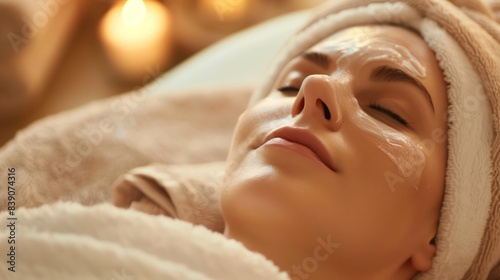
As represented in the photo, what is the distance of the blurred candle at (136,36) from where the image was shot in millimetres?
2097

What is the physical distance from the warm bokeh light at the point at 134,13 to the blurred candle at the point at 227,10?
27 cm

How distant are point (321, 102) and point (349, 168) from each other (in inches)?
4.3

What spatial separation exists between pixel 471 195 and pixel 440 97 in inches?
6.2

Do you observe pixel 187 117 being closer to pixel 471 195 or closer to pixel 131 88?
pixel 471 195

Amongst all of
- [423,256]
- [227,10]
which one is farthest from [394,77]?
[227,10]

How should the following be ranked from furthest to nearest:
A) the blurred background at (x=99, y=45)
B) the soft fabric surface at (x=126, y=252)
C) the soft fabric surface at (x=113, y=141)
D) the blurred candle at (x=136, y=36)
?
1. the blurred candle at (x=136, y=36)
2. the blurred background at (x=99, y=45)
3. the soft fabric surface at (x=113, y=141)
4. the soft fabric surface at (x=126, y=252)

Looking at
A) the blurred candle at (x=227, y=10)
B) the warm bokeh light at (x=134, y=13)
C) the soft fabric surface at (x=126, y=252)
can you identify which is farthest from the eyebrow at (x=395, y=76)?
the blurred candle at (x=227, y=10)

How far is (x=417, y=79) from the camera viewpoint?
959 millimetres

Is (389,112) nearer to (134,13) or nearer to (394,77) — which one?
(394,77)

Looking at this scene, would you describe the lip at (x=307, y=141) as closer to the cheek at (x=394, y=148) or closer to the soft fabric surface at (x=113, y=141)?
the cheek at (x=394, y=148)

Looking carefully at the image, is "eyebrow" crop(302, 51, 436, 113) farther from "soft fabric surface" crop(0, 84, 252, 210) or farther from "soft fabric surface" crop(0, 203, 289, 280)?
"soft fabric surface" crop(0, 84, 252, 210)

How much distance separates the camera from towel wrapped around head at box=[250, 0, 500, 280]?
3.10ft

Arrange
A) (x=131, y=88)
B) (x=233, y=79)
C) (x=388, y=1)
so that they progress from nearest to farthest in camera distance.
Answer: (x=388, y=1)
(x=233, y=79)
(x=131, y=88)

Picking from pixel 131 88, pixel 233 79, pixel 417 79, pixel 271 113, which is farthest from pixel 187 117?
pixel 131 88
